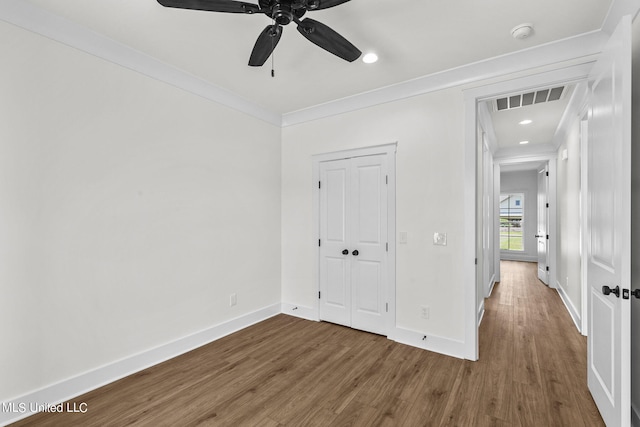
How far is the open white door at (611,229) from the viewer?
5.28 feet

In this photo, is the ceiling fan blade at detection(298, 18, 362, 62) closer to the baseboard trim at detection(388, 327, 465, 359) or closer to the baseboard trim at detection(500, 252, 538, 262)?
the baseboard trim at detection(388, 327, 465, 359)

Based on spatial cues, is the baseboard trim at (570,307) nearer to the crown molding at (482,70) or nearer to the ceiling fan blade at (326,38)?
the crown molding at (482,70)

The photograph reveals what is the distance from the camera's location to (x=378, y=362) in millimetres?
2854

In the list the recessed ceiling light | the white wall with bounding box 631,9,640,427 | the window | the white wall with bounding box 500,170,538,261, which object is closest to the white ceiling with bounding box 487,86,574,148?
the white wall with bounding box 631,9,640,427

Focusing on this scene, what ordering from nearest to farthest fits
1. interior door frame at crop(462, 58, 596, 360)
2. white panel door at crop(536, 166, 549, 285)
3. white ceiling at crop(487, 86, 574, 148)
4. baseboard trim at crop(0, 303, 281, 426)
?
baseboard trim at crop(0, 303, 281, 426)
interior door frame at crop(462, 58, 596, 360)
white ceiling at crop(487, 86, 574, 148)
white panel door at crop(536, 166, 549, 285)

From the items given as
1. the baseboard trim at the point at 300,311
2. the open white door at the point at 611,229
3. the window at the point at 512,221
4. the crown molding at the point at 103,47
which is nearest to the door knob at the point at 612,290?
the open white door at the point at 611,229

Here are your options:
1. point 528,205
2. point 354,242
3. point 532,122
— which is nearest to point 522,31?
point 354,242

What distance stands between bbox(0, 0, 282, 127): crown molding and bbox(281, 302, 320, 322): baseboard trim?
267cm

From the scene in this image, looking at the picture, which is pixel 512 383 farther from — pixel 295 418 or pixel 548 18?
pixel 548 18

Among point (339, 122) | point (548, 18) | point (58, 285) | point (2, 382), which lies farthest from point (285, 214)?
point (548, 18)

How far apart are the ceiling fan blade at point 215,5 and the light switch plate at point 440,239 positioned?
2.48 metres

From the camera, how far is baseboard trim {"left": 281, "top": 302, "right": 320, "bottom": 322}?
4.01 meters

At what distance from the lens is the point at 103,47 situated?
8.09 feet

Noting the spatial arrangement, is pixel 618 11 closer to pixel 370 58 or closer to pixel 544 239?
pixel 370 58
